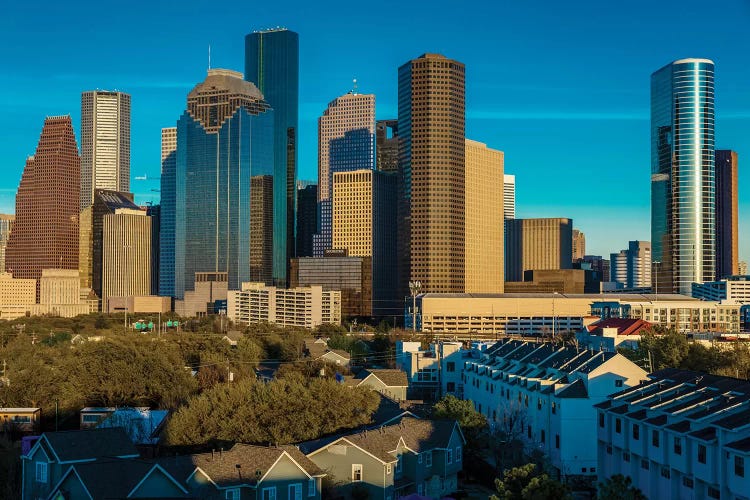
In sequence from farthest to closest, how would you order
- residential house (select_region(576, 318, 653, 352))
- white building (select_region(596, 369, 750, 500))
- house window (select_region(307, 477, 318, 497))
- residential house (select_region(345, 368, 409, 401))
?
residential house (select_region(576, 318, 653, 352)) < residential house (select_region(345, 368, 409, 401)) < house window (select_region(307, 477, 318, 497)) < white building (select_region(596, 369, 750, 500))

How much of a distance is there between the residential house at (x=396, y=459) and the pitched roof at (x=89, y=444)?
29.0 feet

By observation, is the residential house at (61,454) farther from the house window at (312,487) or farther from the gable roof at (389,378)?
the gable roof at (389,378)

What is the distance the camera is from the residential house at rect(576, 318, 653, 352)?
9831 centimetres

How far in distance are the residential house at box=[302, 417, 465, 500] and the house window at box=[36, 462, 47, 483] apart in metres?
11.9

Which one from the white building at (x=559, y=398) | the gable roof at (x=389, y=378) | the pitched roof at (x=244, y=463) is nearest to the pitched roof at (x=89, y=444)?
the pitched roof at (x=244, y=463)

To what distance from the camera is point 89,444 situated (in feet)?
132

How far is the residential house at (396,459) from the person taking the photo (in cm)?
4478

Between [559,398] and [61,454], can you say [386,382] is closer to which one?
[559,398]

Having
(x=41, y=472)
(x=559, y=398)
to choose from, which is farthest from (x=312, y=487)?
(x=559, y=398)

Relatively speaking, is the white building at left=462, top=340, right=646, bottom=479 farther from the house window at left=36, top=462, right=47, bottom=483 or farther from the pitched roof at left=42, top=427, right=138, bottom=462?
the house window at left=36, top=462, right=47, bottom=483

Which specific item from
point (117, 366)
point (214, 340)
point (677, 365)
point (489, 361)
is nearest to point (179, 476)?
point (117, 366)

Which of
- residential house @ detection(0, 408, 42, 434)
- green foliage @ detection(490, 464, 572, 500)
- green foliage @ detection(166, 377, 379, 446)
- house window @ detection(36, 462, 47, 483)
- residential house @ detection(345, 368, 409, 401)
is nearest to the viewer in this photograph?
green foliage @ detection(490, 464, 572, 500)

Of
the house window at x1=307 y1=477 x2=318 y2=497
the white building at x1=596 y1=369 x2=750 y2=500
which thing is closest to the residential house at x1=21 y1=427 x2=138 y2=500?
the house window at x1=307 y1=477 x2=318 y2=497

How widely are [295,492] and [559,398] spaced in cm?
2089
